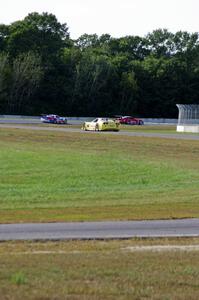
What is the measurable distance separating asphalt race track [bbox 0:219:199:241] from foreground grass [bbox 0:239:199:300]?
1.70 m

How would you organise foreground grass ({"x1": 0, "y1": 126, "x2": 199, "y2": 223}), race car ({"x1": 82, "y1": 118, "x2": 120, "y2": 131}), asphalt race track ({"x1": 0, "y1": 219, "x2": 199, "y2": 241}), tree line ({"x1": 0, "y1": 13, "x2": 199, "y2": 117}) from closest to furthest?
asphalt race track ({"x1": 0, "y1": 219, "x2": 199, "y2": 241})
foreground grass ({"x1": 0, "y1": 126, "x2": 199, "y2": 223})
race car ({"x1": 82, "y1": 118, "x2": 120, "y2": 131})
tree line ({"x1": 0, "y1": 13, "x2": 199, "y2": 117})

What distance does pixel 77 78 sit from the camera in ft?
408

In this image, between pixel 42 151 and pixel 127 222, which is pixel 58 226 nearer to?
pixel 127 222

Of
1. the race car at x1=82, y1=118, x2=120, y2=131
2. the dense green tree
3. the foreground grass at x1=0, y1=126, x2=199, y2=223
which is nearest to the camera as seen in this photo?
the foreground grass at x1=0, y1=126, x2=199, y2=223

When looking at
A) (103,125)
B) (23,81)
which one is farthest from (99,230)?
(23,81)

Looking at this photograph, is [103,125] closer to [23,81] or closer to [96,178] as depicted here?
[96,178]

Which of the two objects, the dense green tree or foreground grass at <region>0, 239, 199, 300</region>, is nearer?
foreground grass at <region>0, 239, 199, 300</region>

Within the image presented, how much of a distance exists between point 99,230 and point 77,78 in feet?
356

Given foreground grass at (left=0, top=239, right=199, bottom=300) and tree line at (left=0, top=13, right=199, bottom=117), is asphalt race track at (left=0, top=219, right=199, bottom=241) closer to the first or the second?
foreground grass at (left=0, top=239, right=199, bottom=300)

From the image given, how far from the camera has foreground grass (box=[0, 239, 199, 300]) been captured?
886 cm

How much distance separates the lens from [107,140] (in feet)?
171

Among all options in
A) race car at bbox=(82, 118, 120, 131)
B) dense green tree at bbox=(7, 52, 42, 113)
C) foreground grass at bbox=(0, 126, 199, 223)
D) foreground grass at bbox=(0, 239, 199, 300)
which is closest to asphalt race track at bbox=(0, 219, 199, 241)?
foreground grass at bbox=(0, 126, 199, 223)

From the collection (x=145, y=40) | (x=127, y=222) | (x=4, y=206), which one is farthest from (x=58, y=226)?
(x=145, y=40)

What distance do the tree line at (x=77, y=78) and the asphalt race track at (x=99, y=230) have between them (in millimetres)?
98693
